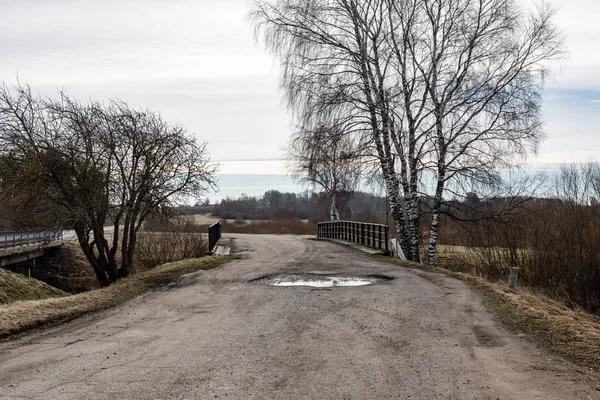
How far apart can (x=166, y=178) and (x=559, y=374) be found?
16.8 meters

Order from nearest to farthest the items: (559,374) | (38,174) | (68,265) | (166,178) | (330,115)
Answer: (559,374) < (38,174) < (330,115) < (166,178) < (68,265)

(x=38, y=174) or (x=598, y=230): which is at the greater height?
(x=38, y=174)

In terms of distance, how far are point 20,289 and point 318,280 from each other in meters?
13.0

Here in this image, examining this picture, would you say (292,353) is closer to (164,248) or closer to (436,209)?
(436,209)

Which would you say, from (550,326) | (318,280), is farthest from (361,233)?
(550,326)

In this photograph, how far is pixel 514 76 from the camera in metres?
19.1

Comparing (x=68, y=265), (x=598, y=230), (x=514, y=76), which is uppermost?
(x=514, y=76)

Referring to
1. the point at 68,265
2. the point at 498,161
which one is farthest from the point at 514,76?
the point at 68,265

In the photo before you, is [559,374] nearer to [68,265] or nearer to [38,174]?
[38,174]

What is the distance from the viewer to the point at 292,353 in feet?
22.8

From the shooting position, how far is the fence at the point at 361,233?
21.6 meters

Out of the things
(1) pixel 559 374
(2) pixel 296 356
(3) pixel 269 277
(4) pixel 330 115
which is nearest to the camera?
(1) pixel 559 374

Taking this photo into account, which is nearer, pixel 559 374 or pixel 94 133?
pixel 559 374

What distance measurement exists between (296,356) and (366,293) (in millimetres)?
4701
